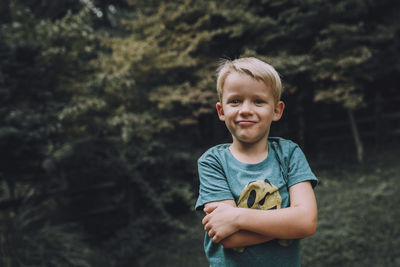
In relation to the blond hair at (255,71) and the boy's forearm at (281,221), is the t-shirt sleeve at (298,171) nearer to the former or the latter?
the boy's forearm at (281,221)

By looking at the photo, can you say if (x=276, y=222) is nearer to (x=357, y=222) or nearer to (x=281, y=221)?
(x=281, y=221)

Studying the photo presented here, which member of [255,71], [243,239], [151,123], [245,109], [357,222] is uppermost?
[151,123]

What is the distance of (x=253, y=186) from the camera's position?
122 cm

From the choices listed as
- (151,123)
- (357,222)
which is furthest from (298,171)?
(151,123)

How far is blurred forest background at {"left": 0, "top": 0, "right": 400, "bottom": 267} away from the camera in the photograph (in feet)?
14.7

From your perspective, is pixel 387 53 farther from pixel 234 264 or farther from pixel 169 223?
pixel 234 264

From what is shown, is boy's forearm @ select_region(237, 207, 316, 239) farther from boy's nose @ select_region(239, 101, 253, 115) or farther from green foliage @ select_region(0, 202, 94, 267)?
green foliage @ select_region(0, 202, 94, 267)

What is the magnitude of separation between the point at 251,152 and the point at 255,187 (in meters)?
0.16

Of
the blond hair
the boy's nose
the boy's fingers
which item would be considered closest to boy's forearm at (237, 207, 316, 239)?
the boy's fingers

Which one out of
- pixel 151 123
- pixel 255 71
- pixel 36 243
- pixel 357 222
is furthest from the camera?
pixel 151 123

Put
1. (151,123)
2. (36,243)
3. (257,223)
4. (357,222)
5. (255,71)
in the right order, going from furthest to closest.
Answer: (151,123) → (357,222) → (36,243) → (255,71) → (257,223)

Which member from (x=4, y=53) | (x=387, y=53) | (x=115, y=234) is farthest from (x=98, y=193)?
(x=387, y=53)

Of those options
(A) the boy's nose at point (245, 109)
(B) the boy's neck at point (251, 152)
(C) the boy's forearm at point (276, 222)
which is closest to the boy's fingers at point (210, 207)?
(C) the boy's forearm at point (276, 222)

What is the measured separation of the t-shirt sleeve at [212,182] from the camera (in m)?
1.22
